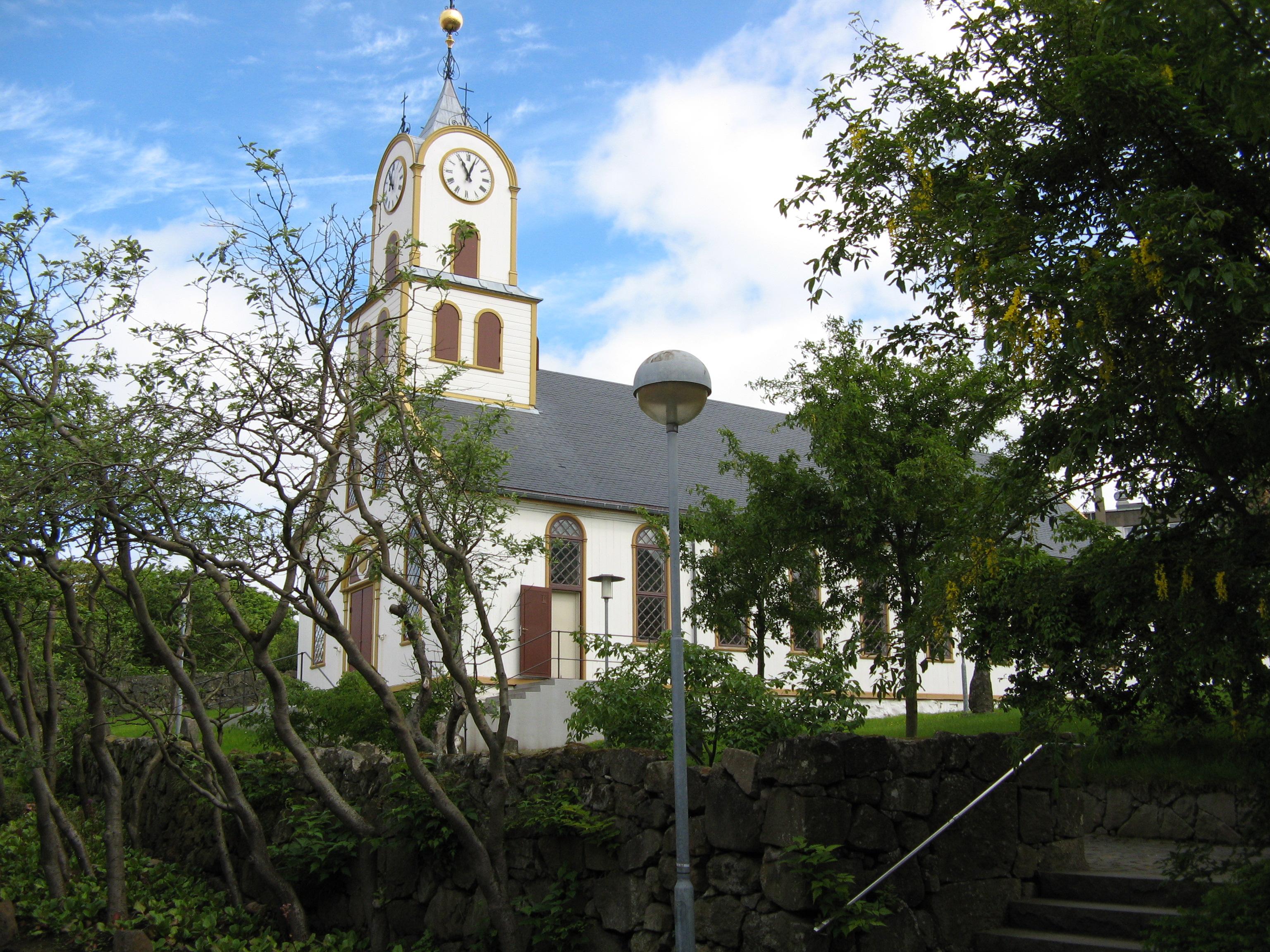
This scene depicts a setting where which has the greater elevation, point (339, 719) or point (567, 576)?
point (567, 576)

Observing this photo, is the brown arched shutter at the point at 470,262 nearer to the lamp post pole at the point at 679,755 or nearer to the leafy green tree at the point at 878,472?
the leafy green tree at the point at 878,472

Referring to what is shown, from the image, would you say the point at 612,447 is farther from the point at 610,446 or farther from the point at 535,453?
the point at 535,453

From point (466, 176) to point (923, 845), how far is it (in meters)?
22.5

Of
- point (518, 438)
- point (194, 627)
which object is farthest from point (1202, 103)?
point (518, 438)

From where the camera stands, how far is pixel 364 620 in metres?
24.2

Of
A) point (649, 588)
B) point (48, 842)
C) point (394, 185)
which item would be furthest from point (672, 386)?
point (394, 185)

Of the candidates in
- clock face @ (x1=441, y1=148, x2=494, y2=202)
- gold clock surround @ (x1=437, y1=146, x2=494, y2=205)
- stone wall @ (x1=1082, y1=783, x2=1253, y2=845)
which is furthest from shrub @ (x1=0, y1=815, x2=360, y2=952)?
clock face @ (x1=441, y1=148, x2=494, y2=202)

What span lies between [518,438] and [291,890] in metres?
14.8

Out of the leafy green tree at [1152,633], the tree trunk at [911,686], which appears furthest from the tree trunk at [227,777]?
the leafy green tree at [1152,633]

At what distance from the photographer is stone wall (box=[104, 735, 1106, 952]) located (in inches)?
295

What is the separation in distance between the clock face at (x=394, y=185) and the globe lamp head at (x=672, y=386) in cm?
2072

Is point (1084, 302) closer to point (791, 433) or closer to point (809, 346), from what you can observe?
point (809, 346)

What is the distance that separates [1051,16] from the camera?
6629 mm

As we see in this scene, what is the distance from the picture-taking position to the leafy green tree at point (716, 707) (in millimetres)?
9648
